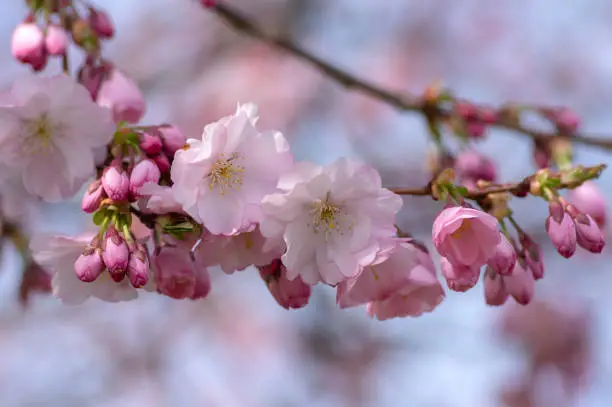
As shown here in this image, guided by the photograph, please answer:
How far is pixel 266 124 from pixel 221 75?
115 centimetres

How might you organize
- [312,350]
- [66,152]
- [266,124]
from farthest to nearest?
[266,124] → [312,350] → [66,152]

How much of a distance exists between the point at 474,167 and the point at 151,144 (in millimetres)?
1410

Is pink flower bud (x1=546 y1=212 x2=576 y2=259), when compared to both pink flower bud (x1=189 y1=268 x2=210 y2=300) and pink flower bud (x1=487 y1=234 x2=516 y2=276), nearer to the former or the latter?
pink flower bud (x1=487 y1=234 x2=516 y2=276)

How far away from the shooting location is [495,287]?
4.59 feet

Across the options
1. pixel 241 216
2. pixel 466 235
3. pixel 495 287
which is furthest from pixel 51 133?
pixel 495 287

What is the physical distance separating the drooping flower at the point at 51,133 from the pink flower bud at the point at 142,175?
0.18 metres

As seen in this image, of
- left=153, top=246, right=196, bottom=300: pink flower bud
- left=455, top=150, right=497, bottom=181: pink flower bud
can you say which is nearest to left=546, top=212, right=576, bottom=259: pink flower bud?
left=153, top=246, right=196, bottom=300: pink flower bud

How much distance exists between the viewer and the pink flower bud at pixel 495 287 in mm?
1396

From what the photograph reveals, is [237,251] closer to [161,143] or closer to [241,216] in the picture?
[241,216]

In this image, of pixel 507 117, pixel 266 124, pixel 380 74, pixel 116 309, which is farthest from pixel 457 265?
pixel 380 74

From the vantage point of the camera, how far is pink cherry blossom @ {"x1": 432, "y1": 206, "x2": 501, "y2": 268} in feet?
3.97

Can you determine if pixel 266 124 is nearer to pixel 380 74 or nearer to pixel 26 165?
pixel 380 74

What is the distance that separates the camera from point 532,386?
18.7 feet

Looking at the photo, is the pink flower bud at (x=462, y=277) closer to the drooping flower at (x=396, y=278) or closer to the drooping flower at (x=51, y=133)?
the drooping flower at (x=396, y=278)
